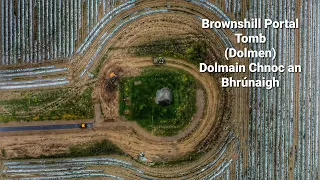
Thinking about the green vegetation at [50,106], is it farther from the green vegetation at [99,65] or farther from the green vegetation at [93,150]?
the green vegetation at [93,150]

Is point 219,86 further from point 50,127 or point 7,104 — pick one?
point 7,104

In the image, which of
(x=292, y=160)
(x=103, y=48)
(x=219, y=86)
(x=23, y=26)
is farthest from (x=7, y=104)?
(x=292, y=160)

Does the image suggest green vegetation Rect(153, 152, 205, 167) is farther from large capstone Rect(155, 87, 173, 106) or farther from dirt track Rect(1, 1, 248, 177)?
large capstone Rect(155, 87, 173, 106)

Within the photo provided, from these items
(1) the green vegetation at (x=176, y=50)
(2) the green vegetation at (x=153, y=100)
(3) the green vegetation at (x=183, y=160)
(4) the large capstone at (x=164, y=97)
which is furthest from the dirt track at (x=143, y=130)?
(4) the large capstone at (x=164, y=97)

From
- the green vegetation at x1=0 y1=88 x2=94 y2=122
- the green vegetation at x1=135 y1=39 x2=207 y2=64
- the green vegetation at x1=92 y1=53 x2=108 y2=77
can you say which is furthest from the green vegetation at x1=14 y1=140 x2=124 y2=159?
the green vegetation at x1=135 y1=39 x2=207 y2=64

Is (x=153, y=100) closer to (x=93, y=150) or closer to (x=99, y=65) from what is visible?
(x=99, y=65)

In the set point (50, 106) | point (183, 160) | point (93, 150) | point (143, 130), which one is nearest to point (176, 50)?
point (143, 130)
